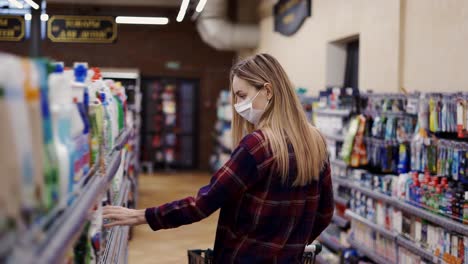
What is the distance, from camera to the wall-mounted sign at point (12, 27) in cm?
837

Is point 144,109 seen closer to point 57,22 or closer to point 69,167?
point 57,22

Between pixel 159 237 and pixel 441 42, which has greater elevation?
pixel 441 42

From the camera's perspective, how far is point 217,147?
15.5 meters

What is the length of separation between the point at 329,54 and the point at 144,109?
7.97 meters

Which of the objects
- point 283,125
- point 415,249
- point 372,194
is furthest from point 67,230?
point 372,194

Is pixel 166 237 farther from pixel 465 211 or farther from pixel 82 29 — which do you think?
pixel 465 211

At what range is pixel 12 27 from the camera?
8.47m

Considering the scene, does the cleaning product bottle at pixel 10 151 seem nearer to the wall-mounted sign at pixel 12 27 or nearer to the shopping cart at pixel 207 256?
the shopping cart at pixel 207 256

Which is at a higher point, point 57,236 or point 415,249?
point 57,236

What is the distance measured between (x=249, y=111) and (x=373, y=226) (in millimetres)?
3515

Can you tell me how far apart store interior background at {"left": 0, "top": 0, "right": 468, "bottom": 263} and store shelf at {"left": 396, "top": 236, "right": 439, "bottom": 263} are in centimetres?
130

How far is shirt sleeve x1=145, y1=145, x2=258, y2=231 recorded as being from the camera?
86.6 inches

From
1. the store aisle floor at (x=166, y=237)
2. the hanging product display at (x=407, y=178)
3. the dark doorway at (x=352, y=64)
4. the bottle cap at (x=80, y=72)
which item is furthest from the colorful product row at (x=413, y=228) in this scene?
the bottle cap at (x=80, y=72)

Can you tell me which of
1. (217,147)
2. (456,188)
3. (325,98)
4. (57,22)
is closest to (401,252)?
(456,188)
